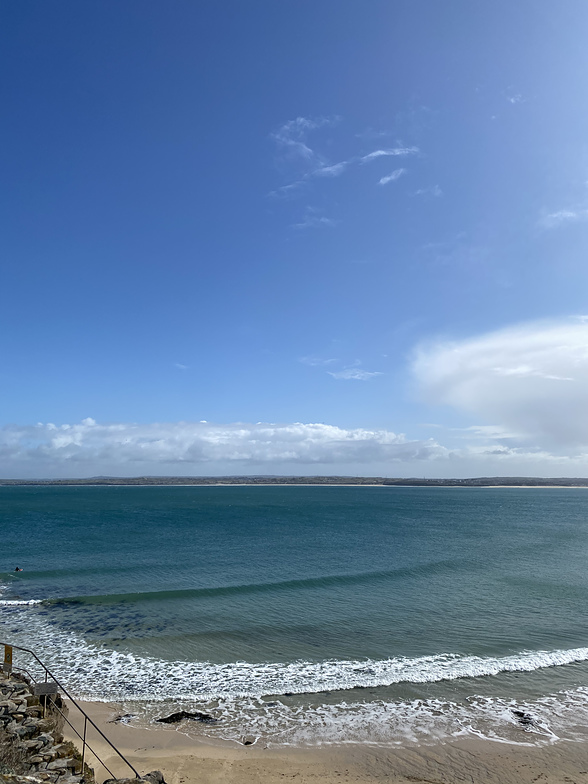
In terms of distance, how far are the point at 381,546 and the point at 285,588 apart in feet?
70.9

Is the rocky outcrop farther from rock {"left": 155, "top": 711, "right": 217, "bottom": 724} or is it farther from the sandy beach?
rock {"left": 155, "top": 711, "right": 217, "bottom": 724}

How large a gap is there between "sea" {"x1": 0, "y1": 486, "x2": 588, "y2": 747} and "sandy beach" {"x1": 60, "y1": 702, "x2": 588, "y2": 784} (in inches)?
18.8

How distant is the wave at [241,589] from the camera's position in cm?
2864

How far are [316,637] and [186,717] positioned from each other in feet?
27.7

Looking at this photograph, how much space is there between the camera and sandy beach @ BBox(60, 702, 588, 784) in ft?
42.1

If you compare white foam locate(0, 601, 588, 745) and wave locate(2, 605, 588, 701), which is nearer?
white foam locate(0, 601, 588, 745)

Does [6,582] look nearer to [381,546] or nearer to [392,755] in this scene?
[392,755]

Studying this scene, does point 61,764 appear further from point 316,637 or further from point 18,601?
point 18,601

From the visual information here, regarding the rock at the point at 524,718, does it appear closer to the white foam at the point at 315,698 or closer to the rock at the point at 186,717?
the white foam at the point at 315,698

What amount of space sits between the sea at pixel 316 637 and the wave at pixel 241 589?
0.15 m

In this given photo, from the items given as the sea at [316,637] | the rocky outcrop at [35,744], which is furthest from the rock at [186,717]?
the rocky outcrop at [35,744]

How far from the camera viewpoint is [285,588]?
103ft

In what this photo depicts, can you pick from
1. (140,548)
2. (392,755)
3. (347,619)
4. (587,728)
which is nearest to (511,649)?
(587,728)

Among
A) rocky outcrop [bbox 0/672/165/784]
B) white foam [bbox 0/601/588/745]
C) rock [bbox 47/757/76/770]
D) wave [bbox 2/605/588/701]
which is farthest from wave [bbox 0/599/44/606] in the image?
rock [bbox 47/757/76/770]
